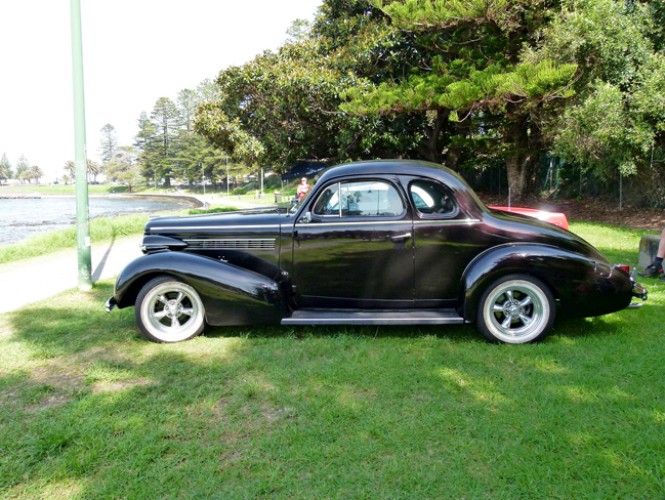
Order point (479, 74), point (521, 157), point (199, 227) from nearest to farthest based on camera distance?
point (199, 227) < point (479, 74) < point (521, 157)

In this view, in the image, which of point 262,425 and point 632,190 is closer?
point 262,425

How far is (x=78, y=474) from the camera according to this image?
8.36 feet

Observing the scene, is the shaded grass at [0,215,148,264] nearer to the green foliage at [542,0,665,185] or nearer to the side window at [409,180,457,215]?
the side window at [409,180,457,215]

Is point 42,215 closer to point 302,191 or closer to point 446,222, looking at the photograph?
point 302,191

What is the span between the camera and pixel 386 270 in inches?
179

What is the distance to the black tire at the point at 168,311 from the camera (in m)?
4.53

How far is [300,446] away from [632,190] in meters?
16.3

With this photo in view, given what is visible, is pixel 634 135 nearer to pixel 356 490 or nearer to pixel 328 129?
pixel 328 129

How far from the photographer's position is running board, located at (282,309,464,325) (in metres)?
4.37

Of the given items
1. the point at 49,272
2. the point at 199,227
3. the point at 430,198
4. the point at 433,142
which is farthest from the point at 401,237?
the point at 433,142

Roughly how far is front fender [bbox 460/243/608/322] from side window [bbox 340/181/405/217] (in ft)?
3.36

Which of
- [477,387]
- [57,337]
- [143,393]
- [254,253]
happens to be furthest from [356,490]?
[57,337]

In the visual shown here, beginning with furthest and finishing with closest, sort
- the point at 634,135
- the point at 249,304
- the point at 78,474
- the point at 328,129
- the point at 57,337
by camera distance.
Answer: the point at 328,129 < the point at 634,135 < the point at 57,337 < the point at 249,304 < the point at 78,474

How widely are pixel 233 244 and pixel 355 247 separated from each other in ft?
4.11
